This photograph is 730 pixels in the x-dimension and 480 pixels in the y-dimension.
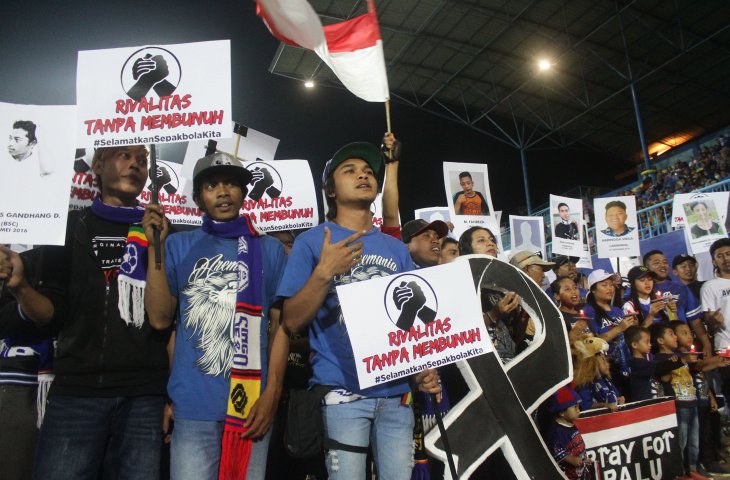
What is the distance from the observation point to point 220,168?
251 cm

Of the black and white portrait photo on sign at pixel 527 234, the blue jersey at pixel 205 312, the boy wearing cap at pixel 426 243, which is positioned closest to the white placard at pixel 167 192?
the blue jersey at pixel 205 312

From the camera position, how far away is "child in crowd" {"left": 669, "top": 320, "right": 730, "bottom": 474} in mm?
4660

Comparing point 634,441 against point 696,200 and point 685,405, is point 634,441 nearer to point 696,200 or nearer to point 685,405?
point 685,405

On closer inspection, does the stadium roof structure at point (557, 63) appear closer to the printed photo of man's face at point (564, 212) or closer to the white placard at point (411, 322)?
the printed photo of man's face at point (564, 212)

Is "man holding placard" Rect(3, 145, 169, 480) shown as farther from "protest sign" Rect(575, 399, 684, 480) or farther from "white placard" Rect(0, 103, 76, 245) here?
"protest sign" Rect(575, 399, 684, 480)

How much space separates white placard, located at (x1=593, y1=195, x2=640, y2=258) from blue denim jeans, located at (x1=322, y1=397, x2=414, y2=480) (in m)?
6.11

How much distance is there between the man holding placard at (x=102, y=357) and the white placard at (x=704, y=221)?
6702mm

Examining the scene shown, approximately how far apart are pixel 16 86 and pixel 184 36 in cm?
345

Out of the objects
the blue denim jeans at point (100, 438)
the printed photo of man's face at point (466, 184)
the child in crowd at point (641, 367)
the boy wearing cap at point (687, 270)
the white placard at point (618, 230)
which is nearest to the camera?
the blue denim jeans at point (100, 438)

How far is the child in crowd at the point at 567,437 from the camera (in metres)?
3.30

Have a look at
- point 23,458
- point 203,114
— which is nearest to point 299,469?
point 23,458

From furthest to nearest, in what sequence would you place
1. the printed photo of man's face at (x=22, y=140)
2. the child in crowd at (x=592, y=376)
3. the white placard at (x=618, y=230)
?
the white placard at (x=618, y=230)
the child in crowd at (x=592, y=376)
the printed photo of man's face at (x=22, y=140)

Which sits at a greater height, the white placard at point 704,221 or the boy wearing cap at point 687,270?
the white placard at point 704,221

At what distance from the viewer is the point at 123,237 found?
2289mm
